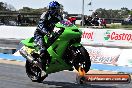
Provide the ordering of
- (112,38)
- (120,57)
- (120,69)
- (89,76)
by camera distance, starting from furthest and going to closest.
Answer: (112,38) < (120,57) < (120,69) < (89,76)

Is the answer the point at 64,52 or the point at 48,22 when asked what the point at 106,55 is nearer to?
the point at 48,22

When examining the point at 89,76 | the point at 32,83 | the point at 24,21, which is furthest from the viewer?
the point at 24,21

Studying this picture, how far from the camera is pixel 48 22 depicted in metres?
9.38

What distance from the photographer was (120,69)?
1291 centimetres

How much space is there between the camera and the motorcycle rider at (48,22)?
902cm

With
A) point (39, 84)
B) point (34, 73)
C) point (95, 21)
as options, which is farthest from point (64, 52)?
point (95, 21)

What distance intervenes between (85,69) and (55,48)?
0.96 metres

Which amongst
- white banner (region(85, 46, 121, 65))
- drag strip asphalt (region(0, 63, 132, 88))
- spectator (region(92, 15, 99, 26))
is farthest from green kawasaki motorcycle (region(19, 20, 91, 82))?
spectator (region(92, 15, 99, 26))

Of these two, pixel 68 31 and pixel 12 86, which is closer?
pixel 68 31

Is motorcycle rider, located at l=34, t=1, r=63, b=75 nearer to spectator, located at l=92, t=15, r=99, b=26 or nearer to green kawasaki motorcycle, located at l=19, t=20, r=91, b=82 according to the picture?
green kawasaki motorcycle, located at l=19, t=20, r=91, b=82

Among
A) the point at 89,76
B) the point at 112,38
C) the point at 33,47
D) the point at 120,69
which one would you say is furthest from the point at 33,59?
the point at 112,38

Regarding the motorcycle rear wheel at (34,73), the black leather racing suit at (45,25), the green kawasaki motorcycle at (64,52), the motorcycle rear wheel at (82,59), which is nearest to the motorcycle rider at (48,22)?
the black leather racing suit at (45,25)

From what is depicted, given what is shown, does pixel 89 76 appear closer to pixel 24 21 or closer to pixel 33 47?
pixel 33 47

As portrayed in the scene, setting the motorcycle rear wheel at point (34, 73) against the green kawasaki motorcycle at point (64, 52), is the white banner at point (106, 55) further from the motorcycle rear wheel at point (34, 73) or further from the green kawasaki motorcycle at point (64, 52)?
the green kawasaki motorcycle at point (64, 52)
